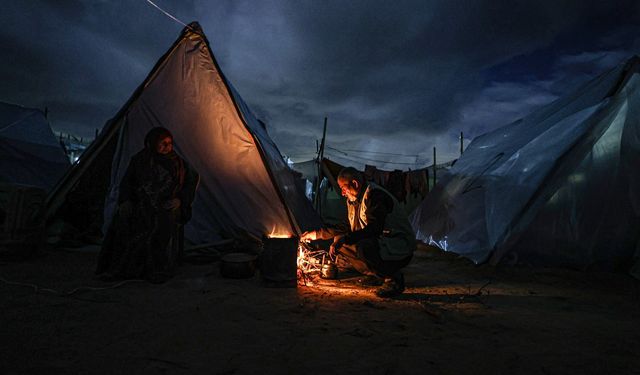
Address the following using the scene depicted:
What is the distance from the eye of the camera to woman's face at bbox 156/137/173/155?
3.98 meters

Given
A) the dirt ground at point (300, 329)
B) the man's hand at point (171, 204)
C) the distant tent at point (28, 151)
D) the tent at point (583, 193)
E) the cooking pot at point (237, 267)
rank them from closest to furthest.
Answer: the dirt ground at point (300, 329)
the man's hand at point (171, 204)
the cooking pot at point (237, 267)
the tent at point (583, 193)
the distant tent at point (28, 151)

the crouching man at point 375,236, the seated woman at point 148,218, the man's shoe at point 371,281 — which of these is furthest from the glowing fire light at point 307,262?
the seated woman at point 148,218

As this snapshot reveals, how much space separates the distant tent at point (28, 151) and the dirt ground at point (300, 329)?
5655 mm

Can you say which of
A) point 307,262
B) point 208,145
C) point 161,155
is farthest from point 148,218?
point 208,145

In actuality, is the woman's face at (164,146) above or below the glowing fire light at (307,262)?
above

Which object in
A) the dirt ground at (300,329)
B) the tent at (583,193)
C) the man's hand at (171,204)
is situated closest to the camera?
the dirt ground at (300,329)

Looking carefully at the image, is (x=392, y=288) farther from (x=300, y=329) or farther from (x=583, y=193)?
(x=583, y=193)

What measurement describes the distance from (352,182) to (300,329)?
201 cm

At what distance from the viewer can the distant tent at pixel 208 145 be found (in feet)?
18.5

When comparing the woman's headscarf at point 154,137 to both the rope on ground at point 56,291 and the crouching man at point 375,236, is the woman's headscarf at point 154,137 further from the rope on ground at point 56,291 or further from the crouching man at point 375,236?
the crouching man at point 375,236

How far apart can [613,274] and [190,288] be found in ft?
18.3

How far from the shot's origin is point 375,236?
3777 millimetres

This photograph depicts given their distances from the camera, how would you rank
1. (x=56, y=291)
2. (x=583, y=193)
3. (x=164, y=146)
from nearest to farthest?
(x=56, y=291)
(x=164, y=146)
(x=583, y=193)

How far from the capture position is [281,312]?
9.09ft
